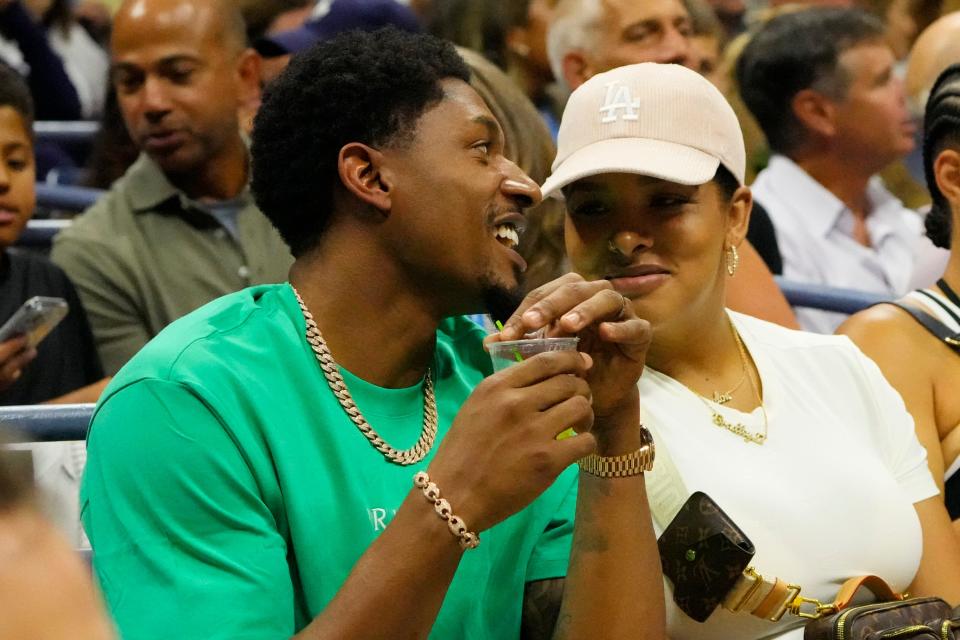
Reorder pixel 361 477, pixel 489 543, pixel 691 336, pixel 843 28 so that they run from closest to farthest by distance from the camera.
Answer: pixel 361 477 < pixel 489 543 < pixel 691 336 < pixel 843 28

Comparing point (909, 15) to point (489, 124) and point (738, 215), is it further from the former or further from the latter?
point (489, 124)

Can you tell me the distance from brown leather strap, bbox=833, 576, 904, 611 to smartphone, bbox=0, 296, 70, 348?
169 cm

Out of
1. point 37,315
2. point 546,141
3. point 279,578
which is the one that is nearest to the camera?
point 279,578

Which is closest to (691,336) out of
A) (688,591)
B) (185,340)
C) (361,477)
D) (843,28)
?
(688,591)

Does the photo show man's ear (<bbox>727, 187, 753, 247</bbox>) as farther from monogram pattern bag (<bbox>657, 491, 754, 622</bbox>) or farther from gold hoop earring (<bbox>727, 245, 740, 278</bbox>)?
monogram pattern bag (<bbox>657, 491, 754, 622</bbox>)

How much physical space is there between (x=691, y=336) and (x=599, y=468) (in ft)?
1.58

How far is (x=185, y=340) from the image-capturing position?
196cm

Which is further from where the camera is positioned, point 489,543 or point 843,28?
point 843,28

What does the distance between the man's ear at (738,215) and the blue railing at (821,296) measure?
3.47ft

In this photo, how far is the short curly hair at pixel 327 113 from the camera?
2.16m

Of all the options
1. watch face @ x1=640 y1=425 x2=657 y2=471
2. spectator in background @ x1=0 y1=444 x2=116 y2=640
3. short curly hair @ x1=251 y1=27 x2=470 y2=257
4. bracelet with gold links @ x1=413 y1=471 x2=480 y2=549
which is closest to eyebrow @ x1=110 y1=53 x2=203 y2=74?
short curly hair @ x1=251 y1=27 x2=470 y2=257

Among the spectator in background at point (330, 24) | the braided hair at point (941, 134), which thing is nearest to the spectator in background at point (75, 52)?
the spectator in background at point (330, 24)

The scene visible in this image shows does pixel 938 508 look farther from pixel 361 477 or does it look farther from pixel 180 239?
pixel 180 239

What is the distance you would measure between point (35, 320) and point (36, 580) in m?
2.37
